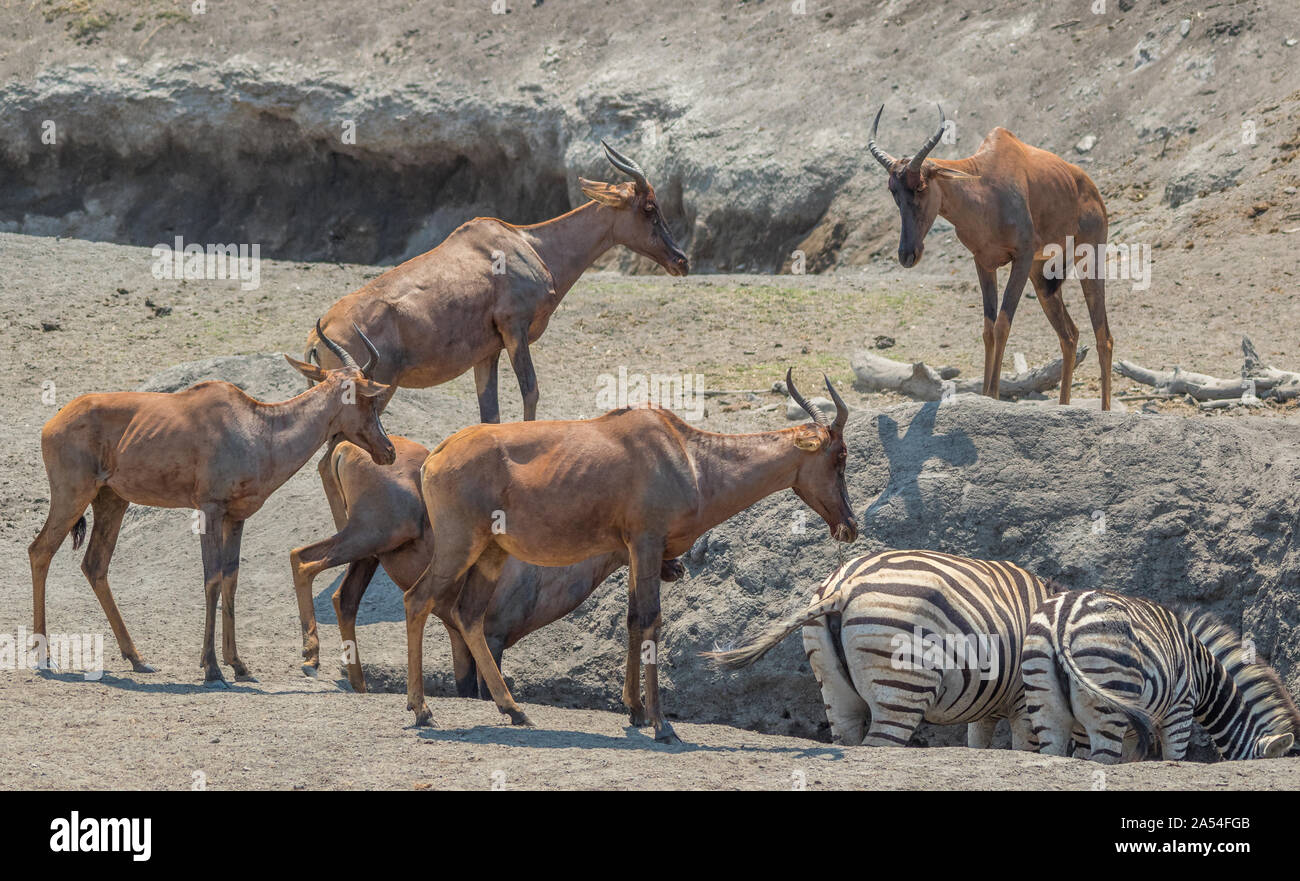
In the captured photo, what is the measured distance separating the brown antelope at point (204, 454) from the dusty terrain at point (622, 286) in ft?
2.37

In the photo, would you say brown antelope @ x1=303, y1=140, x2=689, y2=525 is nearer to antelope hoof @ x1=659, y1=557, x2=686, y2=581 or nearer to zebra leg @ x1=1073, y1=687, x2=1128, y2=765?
antelope hoof @ x1=659, y1=557, x2=686, y2=581

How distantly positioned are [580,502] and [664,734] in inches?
51.4

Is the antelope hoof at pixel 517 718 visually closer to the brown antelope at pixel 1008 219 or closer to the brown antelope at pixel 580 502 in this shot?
the brown antelope at pixel 580 502

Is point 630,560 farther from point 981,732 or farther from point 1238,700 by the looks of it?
point 1238,700

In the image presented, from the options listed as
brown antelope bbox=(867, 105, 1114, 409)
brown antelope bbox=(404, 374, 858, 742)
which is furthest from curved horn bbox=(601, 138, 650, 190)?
brown antelope bbox=(404, 374, 858, 742)

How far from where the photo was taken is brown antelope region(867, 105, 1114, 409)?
10828 mm

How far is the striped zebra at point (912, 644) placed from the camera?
862 centimetres

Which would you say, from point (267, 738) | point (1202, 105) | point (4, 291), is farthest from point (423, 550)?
point (1202, 105)

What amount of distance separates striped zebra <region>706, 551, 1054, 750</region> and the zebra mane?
0.94 m

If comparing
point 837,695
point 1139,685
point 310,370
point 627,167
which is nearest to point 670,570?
point 837,695

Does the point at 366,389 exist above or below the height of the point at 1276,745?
above

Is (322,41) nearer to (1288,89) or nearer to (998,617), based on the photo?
(1288,89)

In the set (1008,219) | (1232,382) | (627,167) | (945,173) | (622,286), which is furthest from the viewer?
(622,286)

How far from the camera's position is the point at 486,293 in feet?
39.0
